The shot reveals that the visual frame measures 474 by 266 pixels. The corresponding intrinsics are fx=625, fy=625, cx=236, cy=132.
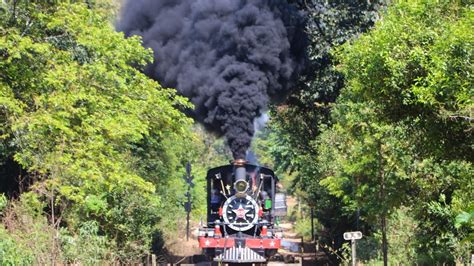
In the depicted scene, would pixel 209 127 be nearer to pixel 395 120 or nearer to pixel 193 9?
pixel 193 9

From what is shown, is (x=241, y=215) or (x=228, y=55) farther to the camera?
(x=228, y=55)

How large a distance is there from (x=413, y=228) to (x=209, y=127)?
536 centimetres

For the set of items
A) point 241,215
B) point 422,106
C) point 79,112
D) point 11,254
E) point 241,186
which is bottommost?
point 11,254

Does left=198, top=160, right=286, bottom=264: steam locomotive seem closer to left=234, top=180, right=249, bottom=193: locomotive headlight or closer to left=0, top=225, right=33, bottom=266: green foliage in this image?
left=234, top=180, right=249, bottom=193: locomotive headlight

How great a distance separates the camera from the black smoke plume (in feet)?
44.5

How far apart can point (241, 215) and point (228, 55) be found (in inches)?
140

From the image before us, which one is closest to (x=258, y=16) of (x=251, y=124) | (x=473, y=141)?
(x=251, y=124)

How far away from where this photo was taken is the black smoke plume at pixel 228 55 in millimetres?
13562

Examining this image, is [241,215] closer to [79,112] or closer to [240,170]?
[240,170]

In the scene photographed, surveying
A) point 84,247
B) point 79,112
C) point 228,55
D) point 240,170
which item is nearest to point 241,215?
point 240,170

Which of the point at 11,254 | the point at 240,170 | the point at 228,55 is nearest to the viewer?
the point at 11,254

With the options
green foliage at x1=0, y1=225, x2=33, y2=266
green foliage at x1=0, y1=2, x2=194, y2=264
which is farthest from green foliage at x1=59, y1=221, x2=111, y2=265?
green foliage at x1=0, y1=225, x2=33, y2=266

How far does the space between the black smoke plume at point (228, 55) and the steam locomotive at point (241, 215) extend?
67 cm

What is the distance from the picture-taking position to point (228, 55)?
1391cm
